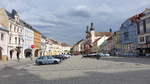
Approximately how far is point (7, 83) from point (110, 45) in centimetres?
9773

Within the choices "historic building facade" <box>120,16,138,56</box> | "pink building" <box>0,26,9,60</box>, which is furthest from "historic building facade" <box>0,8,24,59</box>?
"historic building facade" <box>120,16,138,56</box>

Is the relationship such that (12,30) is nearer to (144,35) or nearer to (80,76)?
(144,35)

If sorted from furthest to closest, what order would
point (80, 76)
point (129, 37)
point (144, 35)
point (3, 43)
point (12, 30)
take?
point (129, 37)
point (144, 35)
point (12, 30)
point (3, 43)
point (80, 76)

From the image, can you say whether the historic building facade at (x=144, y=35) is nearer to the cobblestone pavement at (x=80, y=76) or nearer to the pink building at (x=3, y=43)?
the pink building at (x=3, y=43)

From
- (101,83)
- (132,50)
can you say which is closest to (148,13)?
(132,50)

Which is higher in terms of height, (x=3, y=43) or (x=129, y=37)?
(x=129, y=37)

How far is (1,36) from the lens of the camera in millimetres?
47781

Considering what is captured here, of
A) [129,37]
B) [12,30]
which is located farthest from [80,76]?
[129,37]

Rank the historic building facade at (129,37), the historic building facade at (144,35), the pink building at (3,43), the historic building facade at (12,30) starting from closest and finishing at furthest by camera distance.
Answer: the pink building at (3,43) → the historic building facade at (12,30) → the historic building facade at (144,35) → the historic building facade at (129,37)

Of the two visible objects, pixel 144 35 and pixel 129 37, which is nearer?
pixel 144 35

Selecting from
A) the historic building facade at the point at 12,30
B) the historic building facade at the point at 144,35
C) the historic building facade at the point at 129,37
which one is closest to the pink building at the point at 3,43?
the historic building facade at the point at 12,30

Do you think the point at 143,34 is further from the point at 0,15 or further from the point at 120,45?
the point at 0,15

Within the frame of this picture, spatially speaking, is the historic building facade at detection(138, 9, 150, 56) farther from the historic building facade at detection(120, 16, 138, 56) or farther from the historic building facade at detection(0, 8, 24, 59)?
the historic building facade at detection(0, 8, 24, 59)

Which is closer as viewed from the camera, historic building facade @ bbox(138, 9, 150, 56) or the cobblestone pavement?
the cobblestone pavement
